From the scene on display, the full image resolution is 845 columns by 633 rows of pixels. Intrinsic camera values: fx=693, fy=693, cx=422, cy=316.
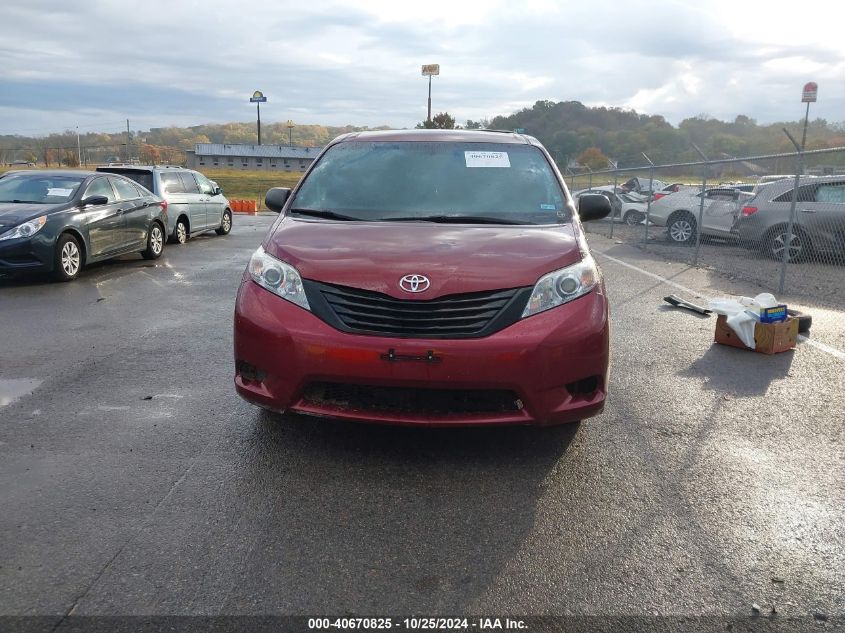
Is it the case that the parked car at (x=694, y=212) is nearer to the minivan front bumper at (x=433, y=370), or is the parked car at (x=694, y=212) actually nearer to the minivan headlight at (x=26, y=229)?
the minivan front bumper at (x=433, y=370)

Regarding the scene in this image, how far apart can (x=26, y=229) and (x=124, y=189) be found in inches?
105

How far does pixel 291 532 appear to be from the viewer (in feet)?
9.68

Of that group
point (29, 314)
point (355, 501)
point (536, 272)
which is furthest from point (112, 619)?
point (29, 314)

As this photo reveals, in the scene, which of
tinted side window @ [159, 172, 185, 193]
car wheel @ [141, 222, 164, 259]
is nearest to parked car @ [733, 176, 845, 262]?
car wheel @ [141, 222, 164, 259]

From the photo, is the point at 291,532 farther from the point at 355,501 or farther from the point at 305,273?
the point at 305,273

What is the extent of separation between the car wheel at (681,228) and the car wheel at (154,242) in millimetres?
11716

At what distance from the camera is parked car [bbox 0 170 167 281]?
29.8 feet

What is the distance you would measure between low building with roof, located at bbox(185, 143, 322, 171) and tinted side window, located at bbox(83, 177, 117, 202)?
93713 mm

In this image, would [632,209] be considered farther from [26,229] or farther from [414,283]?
[414,283]

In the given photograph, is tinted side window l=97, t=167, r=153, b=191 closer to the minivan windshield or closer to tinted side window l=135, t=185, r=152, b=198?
tinted side window l=135, t=185, r=152, b=198

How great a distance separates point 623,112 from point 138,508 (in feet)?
241

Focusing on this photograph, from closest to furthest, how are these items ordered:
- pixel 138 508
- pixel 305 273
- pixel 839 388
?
pixel 138 508 → pixel 305 273 → pixel 839 388

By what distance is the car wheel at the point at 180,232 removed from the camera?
1499cm

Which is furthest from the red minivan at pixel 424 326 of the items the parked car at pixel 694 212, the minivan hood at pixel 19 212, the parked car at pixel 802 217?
the parked car at pixel 694 212
